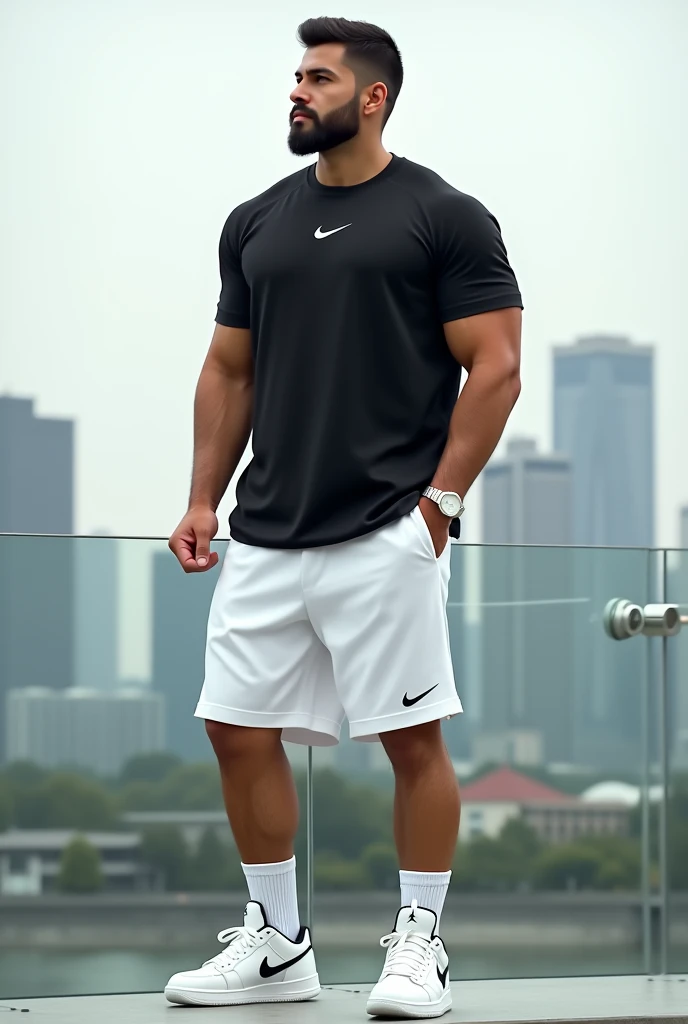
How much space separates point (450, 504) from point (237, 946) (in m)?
0.63

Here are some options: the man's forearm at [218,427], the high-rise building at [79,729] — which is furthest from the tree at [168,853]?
the man's forearm at [218,427]

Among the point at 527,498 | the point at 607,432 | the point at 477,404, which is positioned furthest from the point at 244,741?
the point at 607,432

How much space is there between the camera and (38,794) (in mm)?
2568

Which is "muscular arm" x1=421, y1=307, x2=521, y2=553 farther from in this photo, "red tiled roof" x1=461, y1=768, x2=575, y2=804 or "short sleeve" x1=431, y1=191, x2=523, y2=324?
"red tiled roof" x1=461, y1=768, x2=575, y2=804

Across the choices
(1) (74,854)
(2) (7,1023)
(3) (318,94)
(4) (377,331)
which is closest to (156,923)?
(1) (74,854)

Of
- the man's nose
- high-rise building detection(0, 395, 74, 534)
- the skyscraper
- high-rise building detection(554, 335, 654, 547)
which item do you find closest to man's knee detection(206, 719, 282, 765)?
the skyscraper

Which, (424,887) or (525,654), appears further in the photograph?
(525,654)

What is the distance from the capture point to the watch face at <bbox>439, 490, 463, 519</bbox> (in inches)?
76.7

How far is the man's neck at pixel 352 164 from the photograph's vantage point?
6.77 ft

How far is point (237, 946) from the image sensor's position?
201 cm

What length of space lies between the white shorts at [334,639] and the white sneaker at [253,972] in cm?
25

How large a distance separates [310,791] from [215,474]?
0.60 metres

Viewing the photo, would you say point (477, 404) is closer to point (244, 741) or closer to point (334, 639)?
point (334, 639)

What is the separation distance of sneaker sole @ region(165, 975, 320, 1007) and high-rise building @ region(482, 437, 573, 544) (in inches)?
1624
